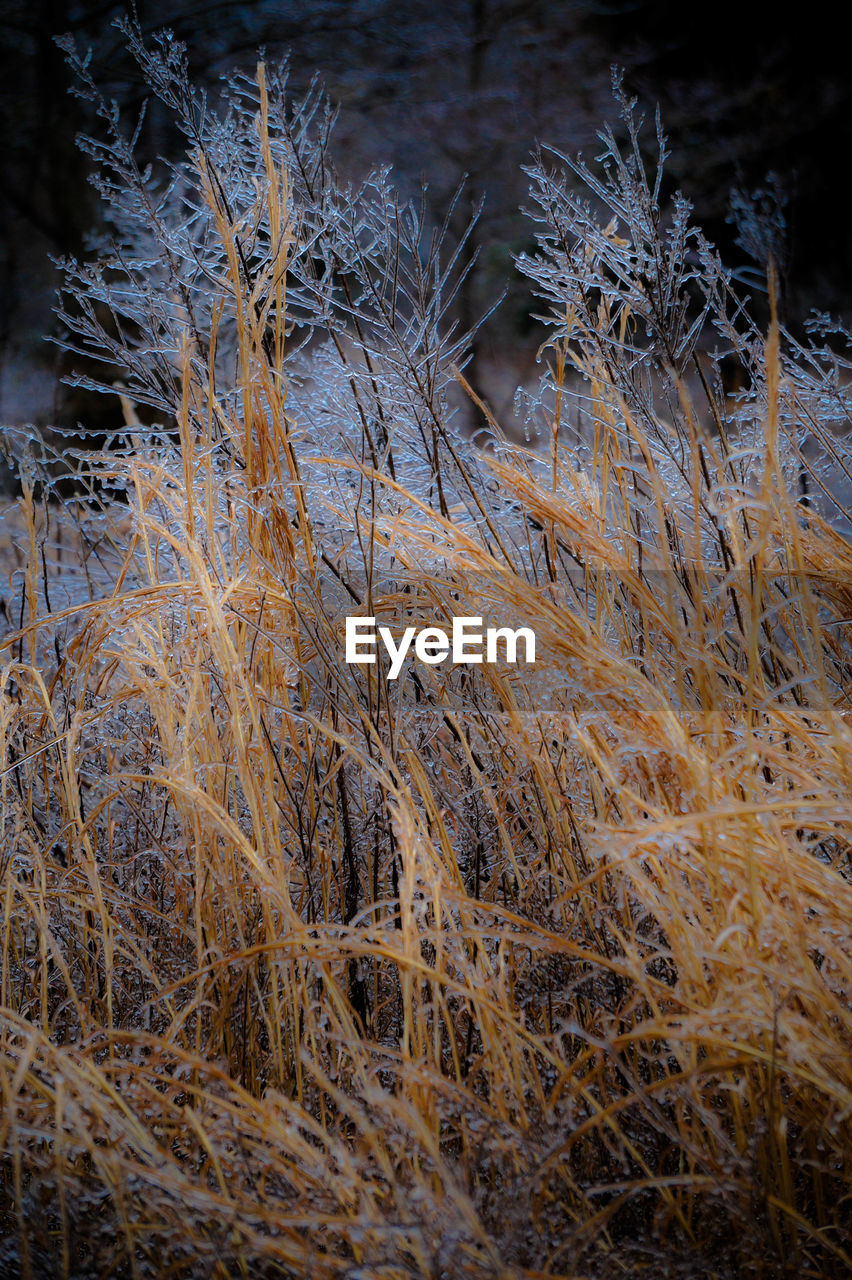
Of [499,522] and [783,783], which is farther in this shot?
[499,522]

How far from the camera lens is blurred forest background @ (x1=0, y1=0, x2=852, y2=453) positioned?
2.63m

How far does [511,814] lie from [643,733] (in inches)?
7.1

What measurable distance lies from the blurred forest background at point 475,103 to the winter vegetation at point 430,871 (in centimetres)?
222

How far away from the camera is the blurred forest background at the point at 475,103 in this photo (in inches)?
104

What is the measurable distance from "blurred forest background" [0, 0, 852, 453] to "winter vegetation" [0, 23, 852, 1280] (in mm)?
2218

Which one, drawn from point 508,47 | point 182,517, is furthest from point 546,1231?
point 508,47

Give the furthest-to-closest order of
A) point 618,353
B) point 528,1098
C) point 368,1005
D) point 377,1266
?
1. point 618,353
2. point 368,1005
3. point 528,1098
4. point 377,1266

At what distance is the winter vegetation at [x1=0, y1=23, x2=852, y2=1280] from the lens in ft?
1.18

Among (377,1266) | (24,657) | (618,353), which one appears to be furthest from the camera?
(24,657)

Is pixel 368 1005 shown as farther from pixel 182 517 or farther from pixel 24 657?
pixel 24 657

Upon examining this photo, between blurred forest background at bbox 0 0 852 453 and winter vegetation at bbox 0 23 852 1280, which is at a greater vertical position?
blurred forest background at bbox 0 0 852 453

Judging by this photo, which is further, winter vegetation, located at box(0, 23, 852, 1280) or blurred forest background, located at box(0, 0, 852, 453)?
blurred forest background, located at box(0, 0, 852, 453)

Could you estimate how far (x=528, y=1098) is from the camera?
456 mm

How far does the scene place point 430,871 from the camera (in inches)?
17.3
